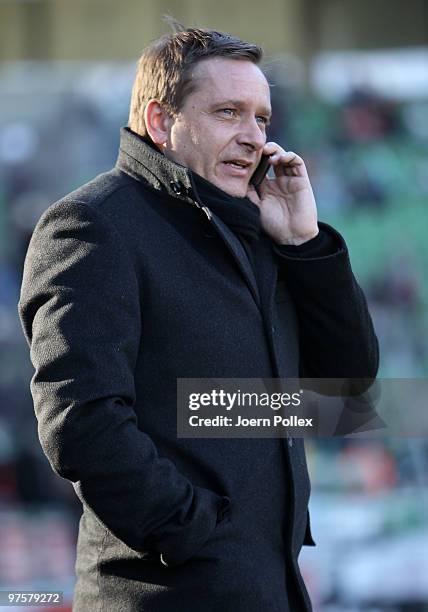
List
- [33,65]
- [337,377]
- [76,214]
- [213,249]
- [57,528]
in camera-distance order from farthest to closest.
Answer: [33,65], [57,528], [337,377], [213,249], [76,214]

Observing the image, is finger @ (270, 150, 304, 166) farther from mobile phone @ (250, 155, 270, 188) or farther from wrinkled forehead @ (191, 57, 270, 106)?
wrinkled forehead @ (191, 57, 270, 106)

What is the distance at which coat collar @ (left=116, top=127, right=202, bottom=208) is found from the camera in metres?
2.05

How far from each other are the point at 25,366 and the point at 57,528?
0.91m

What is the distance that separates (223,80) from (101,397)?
768 millimetres

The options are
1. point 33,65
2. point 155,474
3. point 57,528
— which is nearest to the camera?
point 155,474

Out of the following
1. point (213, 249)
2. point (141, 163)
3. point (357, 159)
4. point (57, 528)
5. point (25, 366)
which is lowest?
point (57, 528)

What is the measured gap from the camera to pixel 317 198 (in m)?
5.64

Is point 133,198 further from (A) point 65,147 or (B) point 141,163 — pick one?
(A) point 65,147

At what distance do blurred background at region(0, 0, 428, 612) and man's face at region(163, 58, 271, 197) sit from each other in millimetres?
3291

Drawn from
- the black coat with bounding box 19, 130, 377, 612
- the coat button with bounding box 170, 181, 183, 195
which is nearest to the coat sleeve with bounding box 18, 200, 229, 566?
the black coat with bounding box 19, 130, 377, 612

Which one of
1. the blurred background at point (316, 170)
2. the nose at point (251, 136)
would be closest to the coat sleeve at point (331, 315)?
the nose at point (251, 136)

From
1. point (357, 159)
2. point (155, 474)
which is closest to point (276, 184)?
point (155, 474)

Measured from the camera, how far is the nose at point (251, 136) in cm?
216

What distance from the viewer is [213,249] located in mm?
2084
